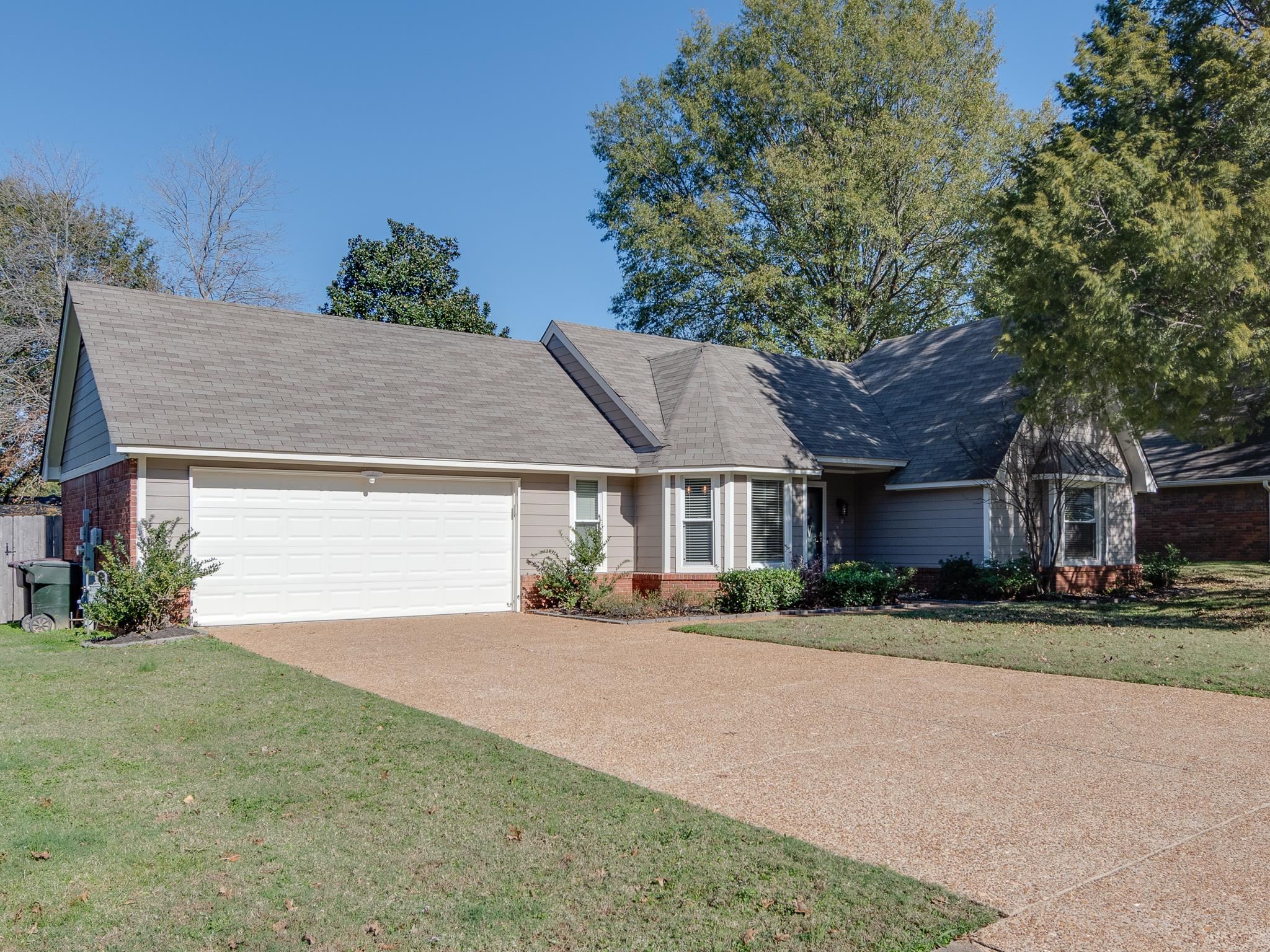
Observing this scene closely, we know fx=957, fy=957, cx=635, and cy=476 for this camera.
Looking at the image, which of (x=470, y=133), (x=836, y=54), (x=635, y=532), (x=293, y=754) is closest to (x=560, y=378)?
(x=635, y=532)

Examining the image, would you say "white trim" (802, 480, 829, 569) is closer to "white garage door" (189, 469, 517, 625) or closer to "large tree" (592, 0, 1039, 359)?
"white garage door" (189, 469, 517, 625)

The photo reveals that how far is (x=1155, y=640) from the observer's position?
1213cm

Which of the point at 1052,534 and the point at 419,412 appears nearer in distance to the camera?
the point at 419,412

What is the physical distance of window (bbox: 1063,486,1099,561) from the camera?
19.6m

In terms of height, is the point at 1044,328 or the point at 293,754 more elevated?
the point at 1044,328

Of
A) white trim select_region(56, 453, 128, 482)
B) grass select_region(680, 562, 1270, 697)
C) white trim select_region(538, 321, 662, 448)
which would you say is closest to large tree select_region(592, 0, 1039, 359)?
white trim select_region(538, 321, 662, 448)

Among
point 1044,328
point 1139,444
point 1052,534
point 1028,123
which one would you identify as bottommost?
point 1052,534

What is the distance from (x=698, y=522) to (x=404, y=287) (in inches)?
865

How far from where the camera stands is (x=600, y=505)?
17.7 meters

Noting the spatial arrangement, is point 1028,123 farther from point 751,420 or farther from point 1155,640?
point 1155,640

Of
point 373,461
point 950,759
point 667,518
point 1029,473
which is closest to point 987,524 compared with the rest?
point 1029,473

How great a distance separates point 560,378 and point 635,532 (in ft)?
13.2

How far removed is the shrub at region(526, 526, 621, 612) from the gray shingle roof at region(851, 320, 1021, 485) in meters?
6.81

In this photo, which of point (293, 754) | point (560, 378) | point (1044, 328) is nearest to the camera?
point (293, 754)
